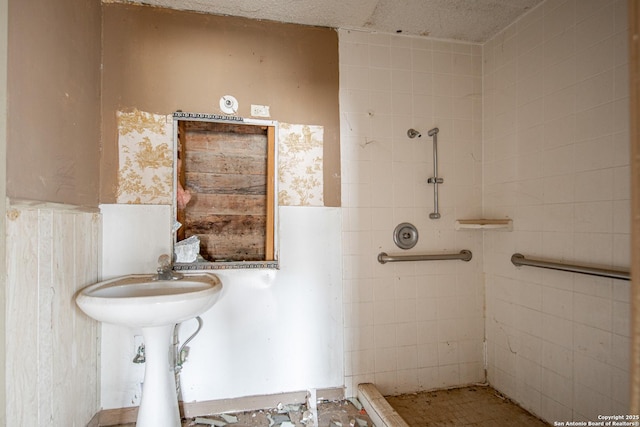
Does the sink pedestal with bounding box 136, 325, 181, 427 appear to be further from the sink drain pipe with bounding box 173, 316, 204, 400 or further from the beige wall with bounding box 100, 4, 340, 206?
the beige wall with bounding box 100, 4, 340, 206

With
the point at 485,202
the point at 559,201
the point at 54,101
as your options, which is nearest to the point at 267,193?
the point at 54,101

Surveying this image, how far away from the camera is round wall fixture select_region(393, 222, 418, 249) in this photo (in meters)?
1.85

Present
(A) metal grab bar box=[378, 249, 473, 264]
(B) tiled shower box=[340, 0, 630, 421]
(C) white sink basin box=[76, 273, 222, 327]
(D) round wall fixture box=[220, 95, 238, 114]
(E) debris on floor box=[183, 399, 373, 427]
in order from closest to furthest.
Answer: (C) white sink basin box=[76, 273, 222, 327] → (B) tiled shower box=[340, 0, 630, 421] → (E) debris on floor box=[183, 399, 373, 427] → (D) round wall fixture box=[220, 95, 238, 114] → (A) metal grab bar box=[378, 249, 473, 264]

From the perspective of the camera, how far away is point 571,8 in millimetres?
1472

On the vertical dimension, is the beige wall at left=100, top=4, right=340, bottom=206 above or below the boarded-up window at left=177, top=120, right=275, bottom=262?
above

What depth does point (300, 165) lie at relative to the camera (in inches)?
69.2

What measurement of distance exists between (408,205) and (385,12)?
1038 millimetres

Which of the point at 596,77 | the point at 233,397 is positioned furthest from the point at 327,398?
the point at 596,77

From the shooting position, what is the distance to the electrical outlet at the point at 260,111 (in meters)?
1.71

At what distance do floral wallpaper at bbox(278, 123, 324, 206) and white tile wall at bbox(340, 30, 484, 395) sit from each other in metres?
0.15

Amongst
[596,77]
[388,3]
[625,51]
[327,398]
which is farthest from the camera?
[327,398]

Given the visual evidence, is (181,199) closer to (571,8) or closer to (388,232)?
(388,232)

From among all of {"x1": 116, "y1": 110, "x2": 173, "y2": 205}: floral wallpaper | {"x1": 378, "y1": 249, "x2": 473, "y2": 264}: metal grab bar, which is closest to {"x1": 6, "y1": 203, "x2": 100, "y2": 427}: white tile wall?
{"x1": 116, "y1": 110, "x2": 173, "y2": 205}: floral wallpaper

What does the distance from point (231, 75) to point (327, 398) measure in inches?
70.9
